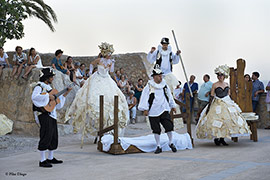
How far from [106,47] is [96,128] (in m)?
2.02

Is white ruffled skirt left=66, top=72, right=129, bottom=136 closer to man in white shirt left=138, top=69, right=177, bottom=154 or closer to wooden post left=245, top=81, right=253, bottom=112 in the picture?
man in white shirt left=138, top=69, right=177, bottom=154

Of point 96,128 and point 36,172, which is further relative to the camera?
point 96,128

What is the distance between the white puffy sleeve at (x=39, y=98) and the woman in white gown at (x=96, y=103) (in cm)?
228

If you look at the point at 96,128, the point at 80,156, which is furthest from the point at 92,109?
the point at 80,156

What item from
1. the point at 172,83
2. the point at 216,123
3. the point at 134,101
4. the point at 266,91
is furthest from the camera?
the point at 134,101

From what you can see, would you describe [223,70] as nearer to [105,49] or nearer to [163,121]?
[163,121]

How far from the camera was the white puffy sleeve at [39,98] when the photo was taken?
6266 millimetres

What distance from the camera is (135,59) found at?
65.7 ft

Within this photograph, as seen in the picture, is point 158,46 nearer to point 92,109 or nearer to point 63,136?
point 92,109

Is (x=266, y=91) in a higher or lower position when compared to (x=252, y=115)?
higher

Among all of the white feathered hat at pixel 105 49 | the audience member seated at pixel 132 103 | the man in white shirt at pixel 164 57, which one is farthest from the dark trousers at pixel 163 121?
the audience member seated at pixel 132 103

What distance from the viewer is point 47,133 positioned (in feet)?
20.8

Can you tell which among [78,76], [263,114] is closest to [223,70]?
[263,114]

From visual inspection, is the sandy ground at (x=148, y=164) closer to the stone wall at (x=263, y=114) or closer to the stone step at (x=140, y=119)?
the stone wall at (x=263, y=114)
